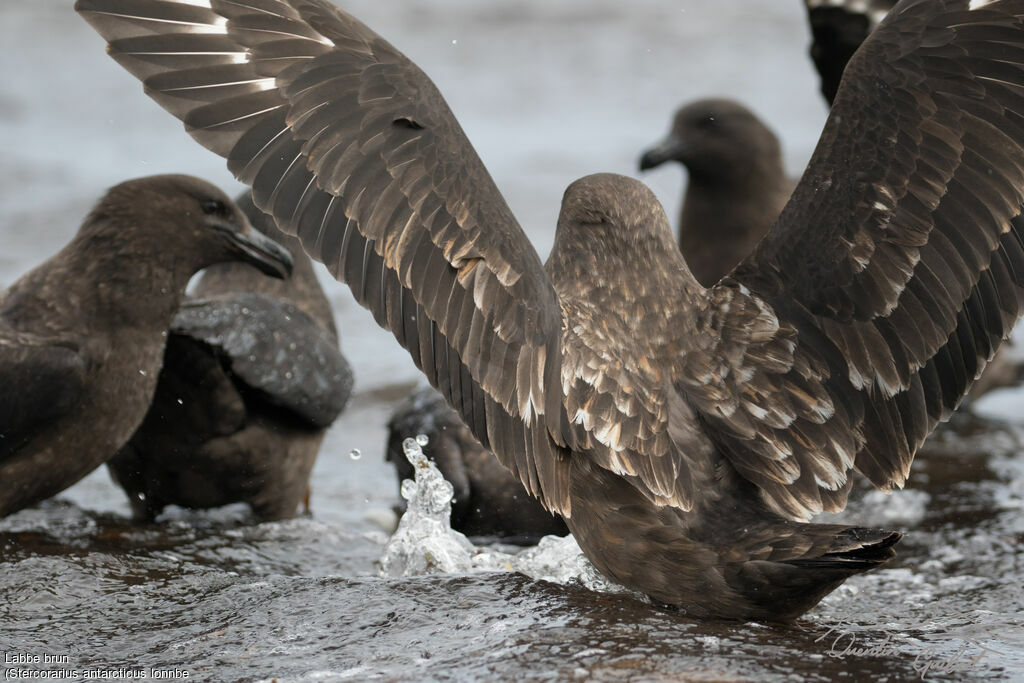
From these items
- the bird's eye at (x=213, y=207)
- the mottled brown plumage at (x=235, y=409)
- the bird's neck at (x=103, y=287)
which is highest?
the bird's eye at (x=213, y=207)

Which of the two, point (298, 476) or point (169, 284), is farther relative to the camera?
point (298, 476)

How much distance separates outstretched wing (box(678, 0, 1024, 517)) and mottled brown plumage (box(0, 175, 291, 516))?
1918 millimetres

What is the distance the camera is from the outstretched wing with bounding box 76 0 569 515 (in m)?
3.48

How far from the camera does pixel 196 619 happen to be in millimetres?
3531

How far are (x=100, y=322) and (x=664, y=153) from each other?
3.52m

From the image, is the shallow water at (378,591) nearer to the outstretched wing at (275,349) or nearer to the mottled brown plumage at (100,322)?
the mottled brown plumage at (100,322)

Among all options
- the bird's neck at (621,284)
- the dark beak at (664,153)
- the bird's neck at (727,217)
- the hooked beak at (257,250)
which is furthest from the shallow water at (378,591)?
the dark beak at (664,153)

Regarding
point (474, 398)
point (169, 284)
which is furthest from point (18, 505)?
point (474, 398)

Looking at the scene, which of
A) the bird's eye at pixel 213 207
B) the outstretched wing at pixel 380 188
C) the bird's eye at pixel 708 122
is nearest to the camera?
the outstretched wing at pixel 380 188

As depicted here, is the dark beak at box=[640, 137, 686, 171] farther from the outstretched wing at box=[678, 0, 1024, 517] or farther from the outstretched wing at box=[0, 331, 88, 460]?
the outstretched wing at box=[0, 331, 88, 460]

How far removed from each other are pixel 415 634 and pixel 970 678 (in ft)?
4.13

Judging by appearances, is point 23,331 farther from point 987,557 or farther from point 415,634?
point 987,557

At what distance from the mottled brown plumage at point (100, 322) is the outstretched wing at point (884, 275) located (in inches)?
75.5

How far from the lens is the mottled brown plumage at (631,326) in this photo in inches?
137
